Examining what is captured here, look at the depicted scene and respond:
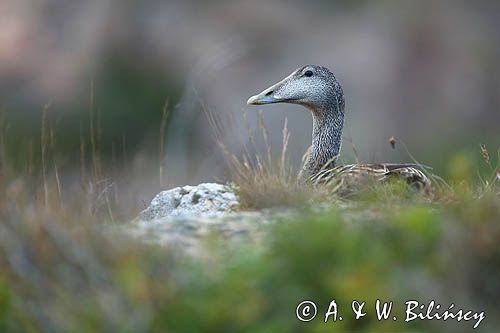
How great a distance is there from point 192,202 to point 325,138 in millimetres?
2137

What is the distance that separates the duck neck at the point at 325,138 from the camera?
11461 mm

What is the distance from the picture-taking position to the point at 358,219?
23.7 ft

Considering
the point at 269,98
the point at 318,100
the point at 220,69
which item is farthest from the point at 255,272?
the point at 220,69

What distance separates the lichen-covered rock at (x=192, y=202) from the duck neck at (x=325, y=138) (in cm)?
181

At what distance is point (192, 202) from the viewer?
966cm

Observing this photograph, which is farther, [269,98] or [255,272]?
[269,98]

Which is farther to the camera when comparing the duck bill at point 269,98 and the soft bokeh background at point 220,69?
the soft bokeh background at point 220,69

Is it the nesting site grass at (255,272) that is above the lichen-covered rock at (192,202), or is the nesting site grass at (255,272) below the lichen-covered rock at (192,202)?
above

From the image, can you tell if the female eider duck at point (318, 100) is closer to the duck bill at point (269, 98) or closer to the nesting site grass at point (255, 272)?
the duck bill at point (269, 98)

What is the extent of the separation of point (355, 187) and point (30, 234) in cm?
272

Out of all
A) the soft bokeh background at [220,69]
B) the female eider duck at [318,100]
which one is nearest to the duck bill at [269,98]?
the female eider duck at [318,100]

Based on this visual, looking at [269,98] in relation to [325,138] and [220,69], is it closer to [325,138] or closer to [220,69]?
Answer: [325,138]

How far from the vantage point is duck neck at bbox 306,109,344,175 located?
11.5 metres

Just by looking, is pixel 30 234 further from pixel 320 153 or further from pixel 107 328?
pixel 320 153
